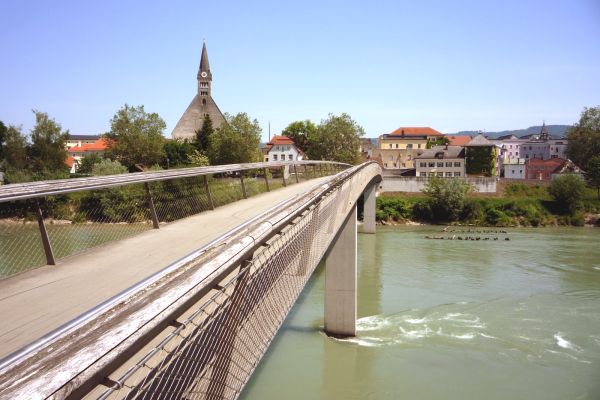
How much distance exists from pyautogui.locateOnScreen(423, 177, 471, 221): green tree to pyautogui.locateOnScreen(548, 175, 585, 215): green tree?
951 centimetres

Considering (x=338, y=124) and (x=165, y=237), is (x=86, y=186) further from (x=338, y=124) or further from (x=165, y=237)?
(x=338, y=124)

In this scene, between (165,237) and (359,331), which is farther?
(359,331)

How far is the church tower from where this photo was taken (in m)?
83.2

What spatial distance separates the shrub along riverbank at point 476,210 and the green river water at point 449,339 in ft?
70.6

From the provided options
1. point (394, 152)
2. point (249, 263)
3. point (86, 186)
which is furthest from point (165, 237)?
point (394, 152)

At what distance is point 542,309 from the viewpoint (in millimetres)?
18094

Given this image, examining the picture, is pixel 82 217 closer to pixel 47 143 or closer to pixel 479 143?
pixel 47 143

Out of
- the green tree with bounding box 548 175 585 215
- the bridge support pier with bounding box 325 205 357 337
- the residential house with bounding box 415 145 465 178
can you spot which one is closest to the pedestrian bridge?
the bridge support pier with bounding box 325 205 357 337

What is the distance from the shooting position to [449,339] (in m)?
14.8

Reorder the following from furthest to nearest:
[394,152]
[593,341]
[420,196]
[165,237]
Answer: [394,152]
[420,196]
[593,341]
[165,237]

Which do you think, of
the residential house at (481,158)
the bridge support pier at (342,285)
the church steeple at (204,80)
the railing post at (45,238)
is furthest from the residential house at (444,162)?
the railing post at (45,238)

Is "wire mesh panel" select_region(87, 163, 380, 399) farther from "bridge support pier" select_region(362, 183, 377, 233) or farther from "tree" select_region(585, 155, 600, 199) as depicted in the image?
"tree" select_region(585, 155, 600, 199)

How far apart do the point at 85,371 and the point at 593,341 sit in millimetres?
16783

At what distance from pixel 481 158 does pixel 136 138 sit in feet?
153
